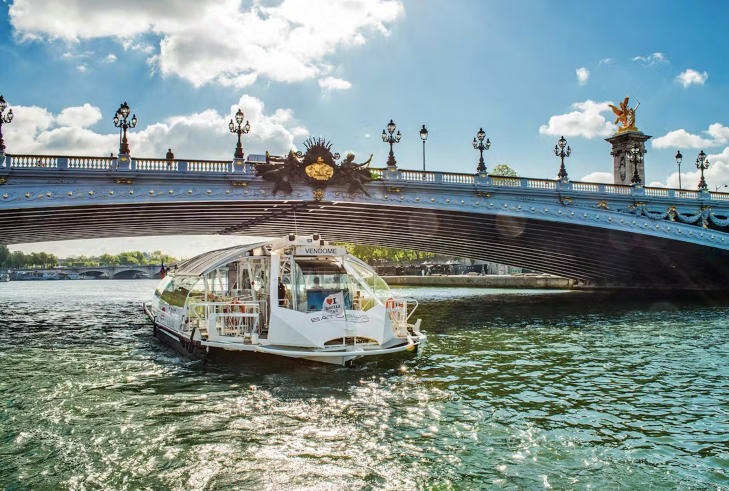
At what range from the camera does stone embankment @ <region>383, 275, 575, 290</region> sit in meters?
71.6

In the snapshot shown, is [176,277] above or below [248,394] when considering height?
above

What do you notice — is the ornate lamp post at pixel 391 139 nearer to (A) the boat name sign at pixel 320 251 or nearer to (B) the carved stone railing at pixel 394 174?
(B) the carved stone railing at pixel 394 174

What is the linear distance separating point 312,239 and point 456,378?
5890mm

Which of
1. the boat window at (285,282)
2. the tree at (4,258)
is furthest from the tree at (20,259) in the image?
the boat window at (285,282)

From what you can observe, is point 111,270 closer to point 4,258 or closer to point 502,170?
point 4,258

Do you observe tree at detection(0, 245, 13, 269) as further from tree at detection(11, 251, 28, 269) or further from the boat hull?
the boat hull

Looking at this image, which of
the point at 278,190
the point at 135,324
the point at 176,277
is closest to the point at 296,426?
the point at 176,277

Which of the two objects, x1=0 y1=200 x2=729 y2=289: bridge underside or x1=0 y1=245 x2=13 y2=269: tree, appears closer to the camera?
x1=0 y1=200 x2=729 y2=289: bridge underside

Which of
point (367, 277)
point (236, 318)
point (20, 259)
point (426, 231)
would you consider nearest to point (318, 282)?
point (367, 277)

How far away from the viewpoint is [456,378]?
46.4 feet

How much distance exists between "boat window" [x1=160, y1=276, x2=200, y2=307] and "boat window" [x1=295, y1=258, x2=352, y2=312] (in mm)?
3784

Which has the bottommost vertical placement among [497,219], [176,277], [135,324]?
[135,324]

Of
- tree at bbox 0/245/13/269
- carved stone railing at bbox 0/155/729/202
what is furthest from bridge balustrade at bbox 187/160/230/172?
tree at bbox 0/245/13/269

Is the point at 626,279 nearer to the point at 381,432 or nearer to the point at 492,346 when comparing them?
the point at 492,346
